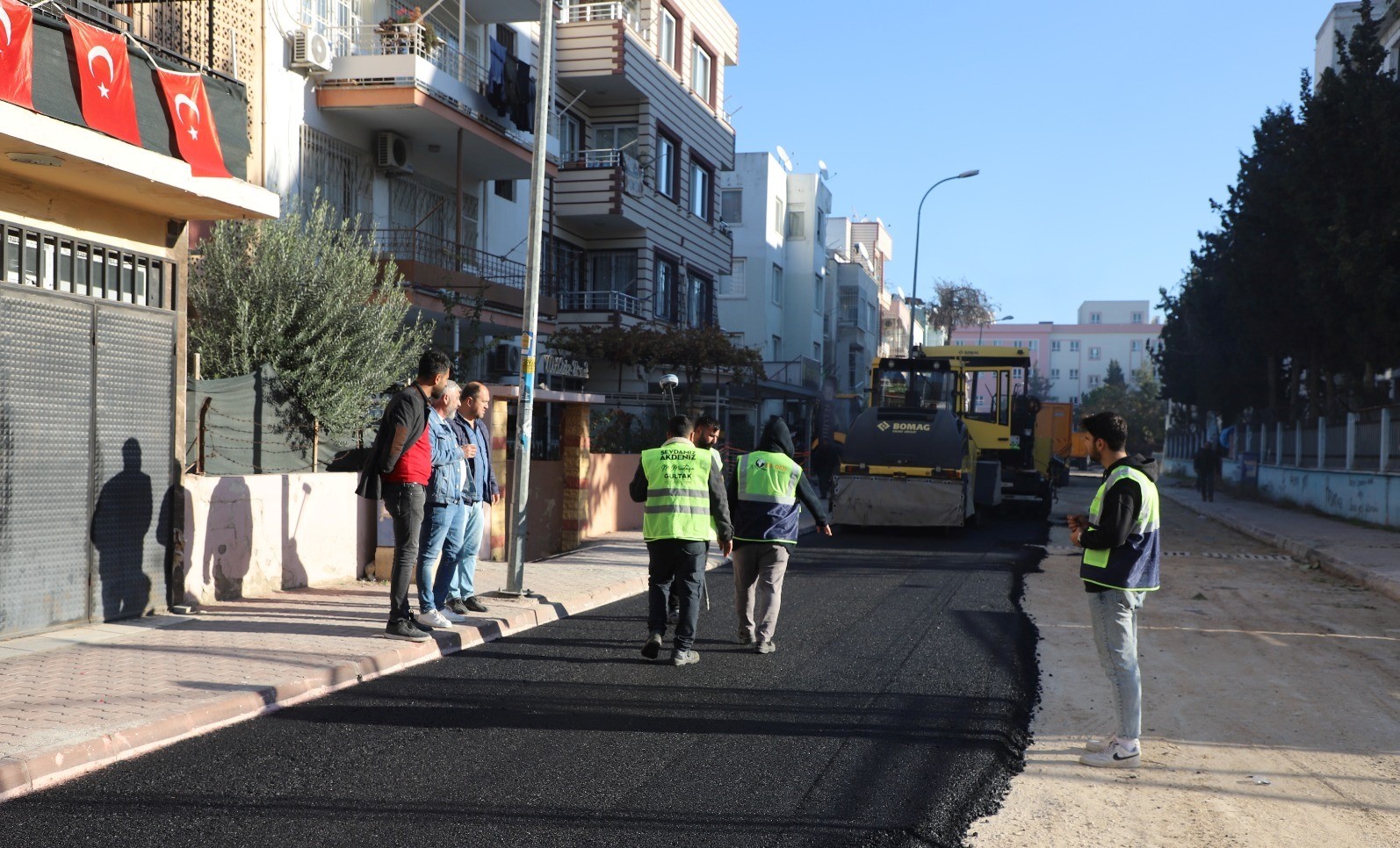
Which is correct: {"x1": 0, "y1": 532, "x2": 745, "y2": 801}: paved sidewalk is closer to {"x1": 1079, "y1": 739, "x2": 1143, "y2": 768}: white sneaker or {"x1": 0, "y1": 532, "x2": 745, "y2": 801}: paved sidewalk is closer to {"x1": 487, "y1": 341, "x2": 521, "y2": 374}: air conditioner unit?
{"x1": 1079, "y1": 739, "x2": 1143, "y2": 768}: white sneaker

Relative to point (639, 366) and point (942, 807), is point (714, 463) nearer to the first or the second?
point (942, 807)

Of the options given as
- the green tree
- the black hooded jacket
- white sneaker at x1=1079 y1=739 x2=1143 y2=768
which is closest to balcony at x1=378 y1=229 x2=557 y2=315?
the green tree

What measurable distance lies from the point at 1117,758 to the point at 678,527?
346cm

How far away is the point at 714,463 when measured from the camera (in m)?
8.78

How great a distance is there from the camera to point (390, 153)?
19.6 m

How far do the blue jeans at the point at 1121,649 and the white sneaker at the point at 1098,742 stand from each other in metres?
0.12

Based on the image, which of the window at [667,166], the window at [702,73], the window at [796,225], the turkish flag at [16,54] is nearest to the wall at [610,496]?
the turkish flag at [16,54]

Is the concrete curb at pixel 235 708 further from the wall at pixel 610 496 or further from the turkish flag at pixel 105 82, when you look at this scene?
the wall at pixel 610 496

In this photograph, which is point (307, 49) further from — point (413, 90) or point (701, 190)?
point (701, 190)

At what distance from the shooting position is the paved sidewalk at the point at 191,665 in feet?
18.6

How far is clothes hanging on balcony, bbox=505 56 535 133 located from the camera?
21.3 meters

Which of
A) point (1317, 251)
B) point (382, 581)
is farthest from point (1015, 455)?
point (382, 581)

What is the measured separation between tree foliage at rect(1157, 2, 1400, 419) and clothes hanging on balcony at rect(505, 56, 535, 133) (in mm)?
15406

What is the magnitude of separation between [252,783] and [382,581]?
21.5ft
